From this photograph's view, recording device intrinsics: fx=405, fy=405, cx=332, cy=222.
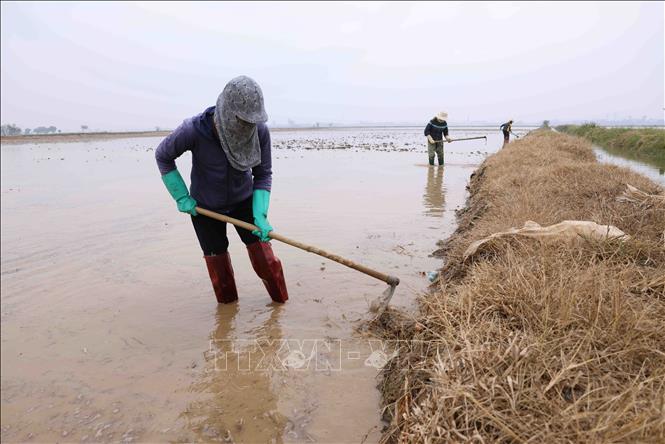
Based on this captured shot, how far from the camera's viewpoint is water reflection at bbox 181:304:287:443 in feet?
7.32

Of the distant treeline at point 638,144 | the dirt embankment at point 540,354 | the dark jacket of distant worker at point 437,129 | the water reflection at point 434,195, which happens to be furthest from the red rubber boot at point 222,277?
the distant treeline at point 638,144

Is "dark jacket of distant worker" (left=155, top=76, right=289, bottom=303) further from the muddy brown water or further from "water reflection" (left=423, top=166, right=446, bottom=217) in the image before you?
"water reflection" (left=423, top=166, right=446, bottom=217)

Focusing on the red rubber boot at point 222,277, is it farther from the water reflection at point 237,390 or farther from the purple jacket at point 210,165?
the purple jacket at point 210,165

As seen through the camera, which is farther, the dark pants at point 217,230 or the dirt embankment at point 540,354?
the dark pants at point 217,230

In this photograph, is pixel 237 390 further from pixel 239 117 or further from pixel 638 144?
pixel 638 144

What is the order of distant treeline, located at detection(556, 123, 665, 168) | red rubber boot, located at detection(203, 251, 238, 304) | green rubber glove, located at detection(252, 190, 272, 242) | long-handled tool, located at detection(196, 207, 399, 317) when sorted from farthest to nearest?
1. distant treeline, located at detection(556, 123, 665, 168)
2. red rubber boot, located at detection(203, 251, 238, 304)
3. green rubber glove, located at detection(252, 190, 272, 242)
4. long-handled tool, located at detection(196, 207, 399, 317)

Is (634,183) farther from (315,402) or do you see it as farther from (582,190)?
(315,402)

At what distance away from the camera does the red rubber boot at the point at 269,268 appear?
350 cm

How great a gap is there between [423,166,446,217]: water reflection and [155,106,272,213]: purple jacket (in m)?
4.36

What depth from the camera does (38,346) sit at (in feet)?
9.93

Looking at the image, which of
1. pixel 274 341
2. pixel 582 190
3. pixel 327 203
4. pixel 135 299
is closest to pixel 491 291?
pixel 274 341

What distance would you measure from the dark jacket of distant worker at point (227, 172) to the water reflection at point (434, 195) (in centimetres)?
430

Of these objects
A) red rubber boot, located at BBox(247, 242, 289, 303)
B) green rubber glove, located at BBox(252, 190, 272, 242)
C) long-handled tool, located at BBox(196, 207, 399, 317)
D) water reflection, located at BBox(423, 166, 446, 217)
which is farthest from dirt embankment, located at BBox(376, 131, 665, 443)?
water reflection, located at BBox(423, 166, 446, 217)

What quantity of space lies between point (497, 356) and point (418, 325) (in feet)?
2.29
